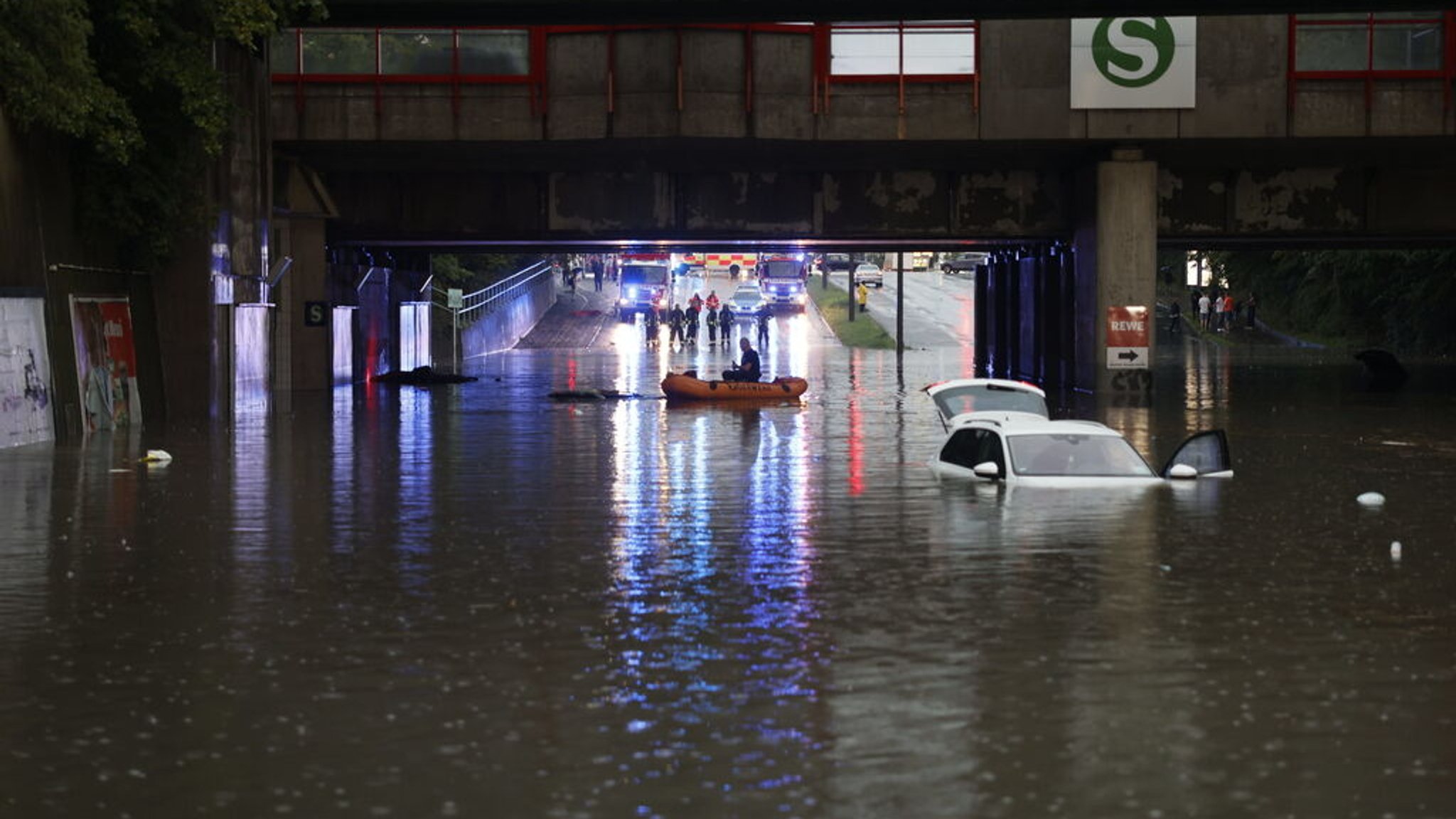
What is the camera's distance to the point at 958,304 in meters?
120

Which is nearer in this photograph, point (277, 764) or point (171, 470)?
point (277, 764)

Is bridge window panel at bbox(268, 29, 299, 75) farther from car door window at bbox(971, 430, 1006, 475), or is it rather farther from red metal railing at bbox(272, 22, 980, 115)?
car door window at bbox(971, 430, 1006, 475)

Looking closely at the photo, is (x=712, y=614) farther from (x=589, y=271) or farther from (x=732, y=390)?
(x=589, y=271)

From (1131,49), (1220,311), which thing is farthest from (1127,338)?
(1220,311)

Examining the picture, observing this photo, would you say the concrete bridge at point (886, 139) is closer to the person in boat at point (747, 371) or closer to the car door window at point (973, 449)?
the person in boat at point (747, 371)

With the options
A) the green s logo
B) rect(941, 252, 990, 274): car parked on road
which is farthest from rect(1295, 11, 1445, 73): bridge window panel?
rect(941, 252, 990, 274): car parked on road

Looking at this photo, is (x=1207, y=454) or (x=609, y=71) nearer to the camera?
(x=1207, y=454)

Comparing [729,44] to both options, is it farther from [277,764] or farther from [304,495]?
[277,764]

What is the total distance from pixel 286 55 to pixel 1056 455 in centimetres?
2703

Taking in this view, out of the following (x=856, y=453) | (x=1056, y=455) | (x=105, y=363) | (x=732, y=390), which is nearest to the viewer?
(x=1056, y=455)

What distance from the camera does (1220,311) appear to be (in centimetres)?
10306

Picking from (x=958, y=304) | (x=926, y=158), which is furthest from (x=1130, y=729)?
(x=958, y=304)

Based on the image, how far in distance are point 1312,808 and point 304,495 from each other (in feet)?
54.3

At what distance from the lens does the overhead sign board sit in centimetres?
4847
